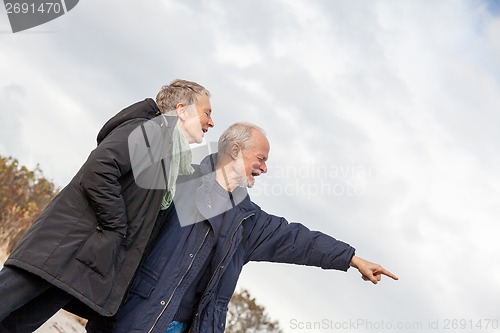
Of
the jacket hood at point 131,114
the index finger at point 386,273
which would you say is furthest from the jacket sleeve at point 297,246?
the jacket hood at point 131,114

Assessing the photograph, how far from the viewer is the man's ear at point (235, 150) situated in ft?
12.2

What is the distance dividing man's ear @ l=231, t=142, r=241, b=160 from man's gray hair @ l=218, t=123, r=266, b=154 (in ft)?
0.06

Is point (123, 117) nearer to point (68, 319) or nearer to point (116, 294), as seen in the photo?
point (116, 294)

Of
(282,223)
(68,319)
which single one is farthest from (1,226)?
(282,223)

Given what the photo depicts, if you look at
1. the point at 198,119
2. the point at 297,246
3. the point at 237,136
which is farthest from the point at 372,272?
the point at 198,119

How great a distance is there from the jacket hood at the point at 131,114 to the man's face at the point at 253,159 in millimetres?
512

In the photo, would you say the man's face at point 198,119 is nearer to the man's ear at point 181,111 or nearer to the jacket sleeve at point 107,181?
the man's ear at point 181,111

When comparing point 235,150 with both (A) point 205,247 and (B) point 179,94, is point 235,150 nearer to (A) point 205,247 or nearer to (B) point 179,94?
(B) point 179,94

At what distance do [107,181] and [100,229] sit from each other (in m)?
0.24

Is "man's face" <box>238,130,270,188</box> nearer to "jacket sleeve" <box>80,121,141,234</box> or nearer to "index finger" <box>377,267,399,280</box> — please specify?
"jacket sleeve" <box>80,121,141,234</box>

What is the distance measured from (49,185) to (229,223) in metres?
9.60

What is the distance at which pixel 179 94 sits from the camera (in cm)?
361

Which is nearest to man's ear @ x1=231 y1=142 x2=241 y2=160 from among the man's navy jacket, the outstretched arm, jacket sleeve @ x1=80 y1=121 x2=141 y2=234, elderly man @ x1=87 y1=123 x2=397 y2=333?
elderly man @ x1=87 y1=123 x2=397 y2=333

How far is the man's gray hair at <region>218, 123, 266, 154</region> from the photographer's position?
12.3 feet
